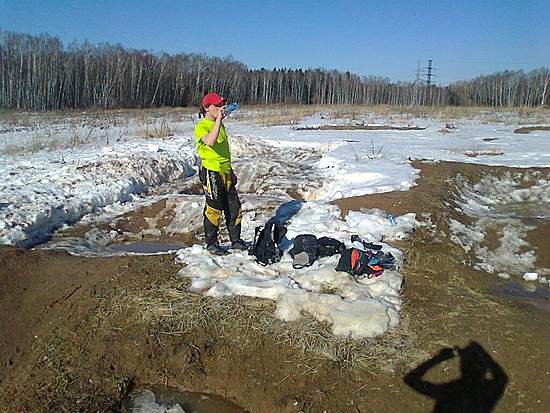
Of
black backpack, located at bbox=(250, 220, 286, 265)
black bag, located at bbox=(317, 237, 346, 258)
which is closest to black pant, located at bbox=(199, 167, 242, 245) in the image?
black backpack, located at bbox=(250, 220, 286, 265)

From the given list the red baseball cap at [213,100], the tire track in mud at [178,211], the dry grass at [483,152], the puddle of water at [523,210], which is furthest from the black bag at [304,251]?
the dry grass at [483,152]

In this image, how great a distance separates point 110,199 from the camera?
1034 centimetres

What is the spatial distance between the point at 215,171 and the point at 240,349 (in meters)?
2.54

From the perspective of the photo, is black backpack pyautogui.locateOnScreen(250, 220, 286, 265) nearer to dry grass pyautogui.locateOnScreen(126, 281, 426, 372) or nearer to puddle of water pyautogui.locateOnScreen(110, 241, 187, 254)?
dry grass pyautogui.locateOnScreen(126, 281, 426, 372)

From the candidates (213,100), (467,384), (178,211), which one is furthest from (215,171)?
(467,384)

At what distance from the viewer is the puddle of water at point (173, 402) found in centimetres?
393

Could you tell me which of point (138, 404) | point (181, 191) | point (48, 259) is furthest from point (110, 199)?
point (138, 404)

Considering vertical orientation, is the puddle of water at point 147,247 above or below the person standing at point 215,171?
below

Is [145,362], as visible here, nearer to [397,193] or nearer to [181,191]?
[397,193]

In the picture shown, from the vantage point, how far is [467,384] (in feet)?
12.7

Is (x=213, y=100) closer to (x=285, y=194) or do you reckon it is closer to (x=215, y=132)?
(x=215, y=132)

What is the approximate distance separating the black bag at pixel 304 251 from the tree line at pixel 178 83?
163 ft

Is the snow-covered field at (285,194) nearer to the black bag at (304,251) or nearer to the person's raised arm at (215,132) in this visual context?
the black bag at (304,251)

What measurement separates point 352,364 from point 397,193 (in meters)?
5.63
